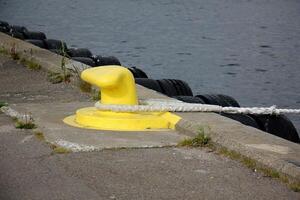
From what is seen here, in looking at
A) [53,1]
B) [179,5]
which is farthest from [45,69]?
[53,1]

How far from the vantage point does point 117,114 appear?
612 centimetres

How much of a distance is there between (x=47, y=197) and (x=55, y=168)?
0.58 metres

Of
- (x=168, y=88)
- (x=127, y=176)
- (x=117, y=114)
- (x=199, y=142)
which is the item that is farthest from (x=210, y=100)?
(x=127, y=176)

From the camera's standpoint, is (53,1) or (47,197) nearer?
(47,197)

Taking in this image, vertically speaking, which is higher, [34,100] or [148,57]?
[34,100]

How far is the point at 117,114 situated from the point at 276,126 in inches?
94.5

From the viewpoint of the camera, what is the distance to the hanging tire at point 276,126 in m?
7.70

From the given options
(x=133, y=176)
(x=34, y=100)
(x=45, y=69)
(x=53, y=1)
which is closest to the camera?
(x=133, y=176)

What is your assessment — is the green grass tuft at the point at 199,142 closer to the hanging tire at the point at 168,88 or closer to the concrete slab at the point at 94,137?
the concrete slab at the point at 94,137

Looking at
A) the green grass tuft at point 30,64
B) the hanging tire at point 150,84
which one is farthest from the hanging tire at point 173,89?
the green grass tuft at point 30,64

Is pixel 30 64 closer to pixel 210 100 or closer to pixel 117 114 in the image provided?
pixel 210 100

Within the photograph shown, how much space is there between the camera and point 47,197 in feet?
14.2

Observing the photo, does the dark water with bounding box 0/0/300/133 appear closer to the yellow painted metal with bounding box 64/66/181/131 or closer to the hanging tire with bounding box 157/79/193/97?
the hanging tire with bounding box 157/79/193/97

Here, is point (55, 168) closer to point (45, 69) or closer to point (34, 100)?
point (34, 100)
